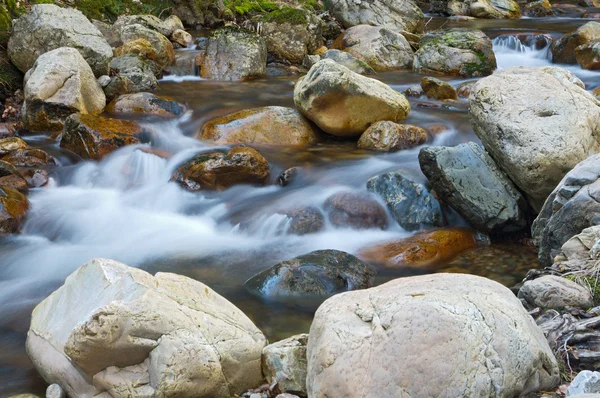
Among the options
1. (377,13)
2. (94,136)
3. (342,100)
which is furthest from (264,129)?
(377,13)

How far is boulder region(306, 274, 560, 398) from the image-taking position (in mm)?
3027

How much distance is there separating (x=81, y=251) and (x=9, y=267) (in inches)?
29.6

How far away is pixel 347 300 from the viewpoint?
357cm

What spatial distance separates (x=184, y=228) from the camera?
7566mm

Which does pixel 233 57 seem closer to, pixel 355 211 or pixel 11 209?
pixel 355 211

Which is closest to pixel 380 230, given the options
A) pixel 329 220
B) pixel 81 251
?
pixel 329 220

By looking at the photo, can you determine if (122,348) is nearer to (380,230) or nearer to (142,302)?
(142,302)

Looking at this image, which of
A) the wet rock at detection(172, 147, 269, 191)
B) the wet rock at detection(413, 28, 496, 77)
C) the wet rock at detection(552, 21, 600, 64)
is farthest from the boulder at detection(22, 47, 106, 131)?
the wet rock at detection(552, 21, 600, 64)

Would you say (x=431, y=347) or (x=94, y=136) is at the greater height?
(x=431, y=347)

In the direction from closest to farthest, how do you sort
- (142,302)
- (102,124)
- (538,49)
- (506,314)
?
(506,314), (142,302), (102,124), (538,49)

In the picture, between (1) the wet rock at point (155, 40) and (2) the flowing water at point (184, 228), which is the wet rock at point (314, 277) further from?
(1) the wet rock at point (155, 40)

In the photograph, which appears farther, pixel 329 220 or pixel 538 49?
pixel 538 49

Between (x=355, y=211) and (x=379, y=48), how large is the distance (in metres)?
8.21

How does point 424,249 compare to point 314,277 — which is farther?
point 424,249
